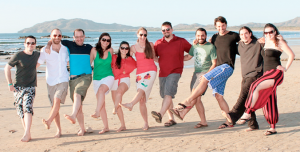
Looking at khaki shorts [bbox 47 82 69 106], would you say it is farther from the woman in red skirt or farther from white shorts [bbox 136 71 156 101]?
the woman in red skirt

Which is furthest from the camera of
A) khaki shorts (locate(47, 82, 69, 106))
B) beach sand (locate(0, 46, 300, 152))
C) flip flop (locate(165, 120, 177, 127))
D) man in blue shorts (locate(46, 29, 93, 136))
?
flip flop (locate(165, 120, 177, 127))

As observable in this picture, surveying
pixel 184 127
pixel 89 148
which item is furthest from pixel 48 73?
pixel 184 127

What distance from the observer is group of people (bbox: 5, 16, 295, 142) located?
17.0ft

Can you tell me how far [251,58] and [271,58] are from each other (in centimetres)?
38

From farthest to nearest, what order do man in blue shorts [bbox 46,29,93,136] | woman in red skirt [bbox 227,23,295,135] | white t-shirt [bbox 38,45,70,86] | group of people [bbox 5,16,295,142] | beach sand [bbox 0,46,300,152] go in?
1. man in blue shorts [bbox 46,29,93,136]
2. white t-shirt [bbox 38,45,70,86]
3. group of people [bbox 5,16,295,142]
4. woman in red skirt [bbox 227,23,295,135]
5. beach sand [bbox 0,46,300,152]

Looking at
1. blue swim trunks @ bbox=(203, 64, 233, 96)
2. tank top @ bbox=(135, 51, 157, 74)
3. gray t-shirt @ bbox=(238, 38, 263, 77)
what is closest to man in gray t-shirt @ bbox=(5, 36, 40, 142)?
tank top @ bbox=(135, 51, 157, 74)

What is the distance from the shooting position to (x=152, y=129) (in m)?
5.93

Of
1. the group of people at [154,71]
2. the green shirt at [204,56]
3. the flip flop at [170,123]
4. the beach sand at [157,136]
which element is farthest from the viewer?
the flip flop at [170,123]

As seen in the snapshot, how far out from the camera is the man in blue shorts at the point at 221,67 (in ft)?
17.9

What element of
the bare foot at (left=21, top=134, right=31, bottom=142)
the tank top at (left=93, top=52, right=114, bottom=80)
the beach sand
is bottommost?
the beach sand

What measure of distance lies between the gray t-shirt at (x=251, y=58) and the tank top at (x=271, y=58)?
0.17 m

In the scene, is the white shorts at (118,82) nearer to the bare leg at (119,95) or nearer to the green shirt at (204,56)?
the bare leg at (119,95)

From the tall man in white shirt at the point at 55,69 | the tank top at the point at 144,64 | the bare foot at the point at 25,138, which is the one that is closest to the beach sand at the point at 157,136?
the bare foot at the point at 25,138

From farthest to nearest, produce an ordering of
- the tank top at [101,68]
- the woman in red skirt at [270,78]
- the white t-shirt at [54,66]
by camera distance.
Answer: the tank top at [101,68]
the white t-shirt at [54,66]
the woman in red skirt at [270,78]
